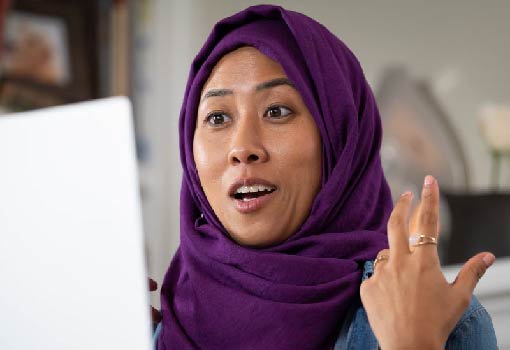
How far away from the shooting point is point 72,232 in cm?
45

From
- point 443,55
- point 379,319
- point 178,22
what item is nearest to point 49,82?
point 178,22

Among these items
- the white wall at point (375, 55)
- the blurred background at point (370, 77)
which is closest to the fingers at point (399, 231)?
the blurred background at point (370, 77)

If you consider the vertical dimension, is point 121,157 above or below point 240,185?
above

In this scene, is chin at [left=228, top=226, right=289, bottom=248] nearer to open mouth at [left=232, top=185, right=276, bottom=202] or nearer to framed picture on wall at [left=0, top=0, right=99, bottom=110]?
open mouth at [left=232, top=185, right=276, bottom=202]

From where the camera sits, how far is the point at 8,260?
1.50 ft

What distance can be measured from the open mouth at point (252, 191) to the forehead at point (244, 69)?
0.14 meters

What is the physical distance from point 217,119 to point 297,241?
20 cm

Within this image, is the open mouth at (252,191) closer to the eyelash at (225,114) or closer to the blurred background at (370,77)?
the eyelash at (225,114)

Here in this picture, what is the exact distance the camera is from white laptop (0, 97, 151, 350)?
437mm

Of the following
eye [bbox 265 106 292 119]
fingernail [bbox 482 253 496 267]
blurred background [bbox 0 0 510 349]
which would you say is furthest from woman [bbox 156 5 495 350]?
blurred background [bbox 0 0 510 349]

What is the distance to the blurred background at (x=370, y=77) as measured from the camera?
275cm

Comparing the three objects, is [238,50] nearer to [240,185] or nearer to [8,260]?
[240,185]

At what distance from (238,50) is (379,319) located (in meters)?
0.44

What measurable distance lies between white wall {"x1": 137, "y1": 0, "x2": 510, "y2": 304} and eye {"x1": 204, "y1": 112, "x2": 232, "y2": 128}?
6.89ft
